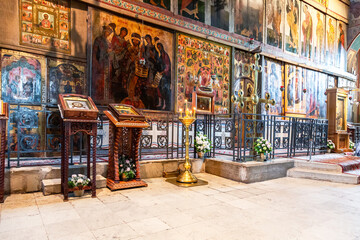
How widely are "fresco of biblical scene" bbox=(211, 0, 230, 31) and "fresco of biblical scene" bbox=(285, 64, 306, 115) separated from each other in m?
4.53

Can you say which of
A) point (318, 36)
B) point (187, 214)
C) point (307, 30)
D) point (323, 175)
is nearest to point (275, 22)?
point (307, 30)

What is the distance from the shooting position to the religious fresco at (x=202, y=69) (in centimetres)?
828

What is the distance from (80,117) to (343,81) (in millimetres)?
17618

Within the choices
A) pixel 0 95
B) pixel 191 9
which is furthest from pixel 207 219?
pixel 191 9

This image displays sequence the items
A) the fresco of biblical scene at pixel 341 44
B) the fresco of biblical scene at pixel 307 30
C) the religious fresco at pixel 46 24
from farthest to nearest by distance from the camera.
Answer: the fresco of biblical scene at pixel 341 44 < the fresco of biblical scene at pixel 307 30 < the religious fresco at pixel 46 24

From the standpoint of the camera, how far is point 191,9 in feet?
28.2

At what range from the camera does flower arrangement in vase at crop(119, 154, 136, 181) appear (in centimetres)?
442

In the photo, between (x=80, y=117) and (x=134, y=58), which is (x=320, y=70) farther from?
(x=80, y=117)

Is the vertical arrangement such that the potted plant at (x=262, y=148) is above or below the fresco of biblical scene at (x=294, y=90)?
below

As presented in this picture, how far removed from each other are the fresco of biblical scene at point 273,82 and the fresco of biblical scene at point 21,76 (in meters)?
9.04

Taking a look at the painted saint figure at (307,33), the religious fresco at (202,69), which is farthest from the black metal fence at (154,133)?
the painted saint figure at (307,33)

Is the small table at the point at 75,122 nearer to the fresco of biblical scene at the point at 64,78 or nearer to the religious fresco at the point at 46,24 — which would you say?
the fresco of biblical scene at the point at 64,78

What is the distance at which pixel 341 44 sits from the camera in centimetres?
1562

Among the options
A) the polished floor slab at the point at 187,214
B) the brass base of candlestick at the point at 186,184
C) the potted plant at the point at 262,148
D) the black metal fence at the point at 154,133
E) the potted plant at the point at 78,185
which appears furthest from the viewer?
the potted plant at the point at 262,148
